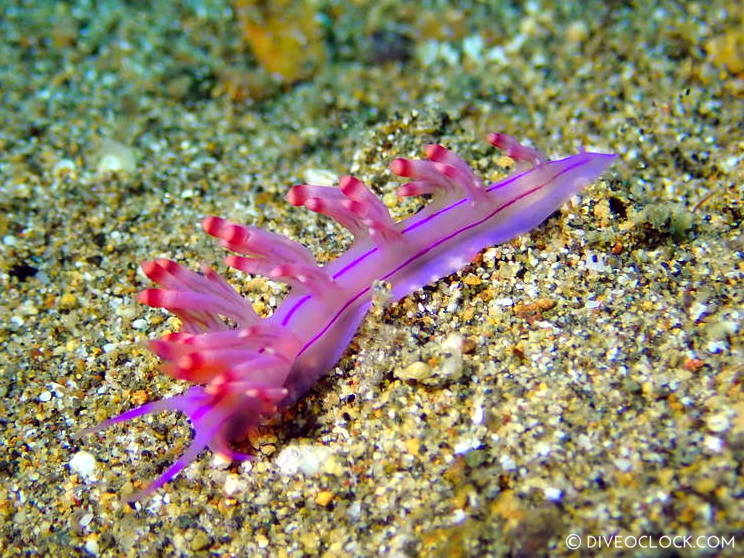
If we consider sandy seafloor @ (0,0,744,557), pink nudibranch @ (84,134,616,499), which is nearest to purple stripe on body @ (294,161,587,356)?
pink nudibranch @ (84,134,616,499)

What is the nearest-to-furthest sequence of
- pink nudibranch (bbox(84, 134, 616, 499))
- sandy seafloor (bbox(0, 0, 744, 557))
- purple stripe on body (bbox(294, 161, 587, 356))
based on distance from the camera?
sandy seafloor (bbox(0, 0, 744, 557)) → pink nudibranch (bbox(84, 134, 616, 499)) → purple stripe on body (bbox(294, 161, 587, 356))

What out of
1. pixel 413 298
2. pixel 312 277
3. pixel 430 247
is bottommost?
pixel 413 298

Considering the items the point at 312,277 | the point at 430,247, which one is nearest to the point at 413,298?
the point at 430,247

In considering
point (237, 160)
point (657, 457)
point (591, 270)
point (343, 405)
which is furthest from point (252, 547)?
point (237, 160)

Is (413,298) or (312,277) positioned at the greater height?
(312,277)

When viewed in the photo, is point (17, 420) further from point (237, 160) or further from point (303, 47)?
point (303, 47)

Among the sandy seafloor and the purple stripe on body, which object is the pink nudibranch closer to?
the purple stripe on body

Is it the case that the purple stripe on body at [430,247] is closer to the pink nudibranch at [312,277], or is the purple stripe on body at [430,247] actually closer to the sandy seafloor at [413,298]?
the pink nudibranch at [312,277]

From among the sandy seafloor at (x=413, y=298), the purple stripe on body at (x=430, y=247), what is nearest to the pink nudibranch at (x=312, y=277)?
the purple stripe on body at (x=430, y=247)

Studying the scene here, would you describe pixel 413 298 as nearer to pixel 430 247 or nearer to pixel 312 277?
pixel 430 247
